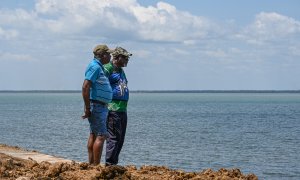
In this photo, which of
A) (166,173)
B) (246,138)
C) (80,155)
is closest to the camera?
(166,173)

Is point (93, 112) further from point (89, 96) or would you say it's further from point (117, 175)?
point (117, 175)

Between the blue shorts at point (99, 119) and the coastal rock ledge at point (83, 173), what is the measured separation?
54cm

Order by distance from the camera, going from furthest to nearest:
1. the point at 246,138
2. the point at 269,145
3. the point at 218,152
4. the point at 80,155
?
the point at 246,138 → the point at 269,145 → the point at 218,152 → the point at 80,155

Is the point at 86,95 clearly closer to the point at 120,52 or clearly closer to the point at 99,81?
the point at 99,81

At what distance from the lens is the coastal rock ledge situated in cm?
734

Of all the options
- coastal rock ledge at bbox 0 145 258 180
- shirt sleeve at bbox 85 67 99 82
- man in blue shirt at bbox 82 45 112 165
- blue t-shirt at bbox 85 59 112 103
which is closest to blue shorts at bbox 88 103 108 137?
man in blue shirt at bbox 82 45 112 165

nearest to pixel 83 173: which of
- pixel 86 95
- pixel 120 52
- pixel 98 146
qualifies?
pixel 98 146

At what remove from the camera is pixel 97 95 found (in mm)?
8391

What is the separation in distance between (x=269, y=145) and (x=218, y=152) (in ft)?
19.1

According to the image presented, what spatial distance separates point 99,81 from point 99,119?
516 millimetres

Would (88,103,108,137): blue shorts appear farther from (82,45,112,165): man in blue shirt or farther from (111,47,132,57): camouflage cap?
(111,47,132,57): camouflage cap

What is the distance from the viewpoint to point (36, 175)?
7.38 metres

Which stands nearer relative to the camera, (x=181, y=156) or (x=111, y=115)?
(x=111, y=115)

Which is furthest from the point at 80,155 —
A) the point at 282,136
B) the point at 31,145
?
the point at 282,136
